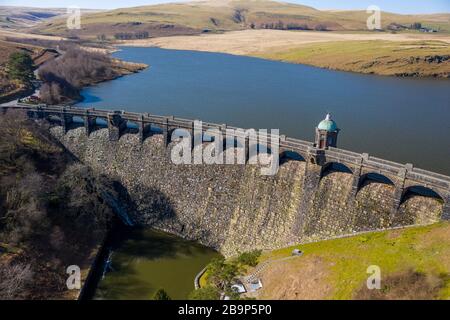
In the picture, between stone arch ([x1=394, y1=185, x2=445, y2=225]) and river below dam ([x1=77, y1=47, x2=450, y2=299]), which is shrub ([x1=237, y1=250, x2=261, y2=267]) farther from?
stone arch ([x1=394, y1=185, x2=445, y2=225])

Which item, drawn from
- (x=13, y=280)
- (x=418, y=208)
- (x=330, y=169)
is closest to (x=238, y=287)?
(x=330, y=169)

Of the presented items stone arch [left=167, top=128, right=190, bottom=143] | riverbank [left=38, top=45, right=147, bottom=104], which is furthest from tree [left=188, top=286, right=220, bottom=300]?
riverbank [left=38, top=45, right=147, bottom=104]

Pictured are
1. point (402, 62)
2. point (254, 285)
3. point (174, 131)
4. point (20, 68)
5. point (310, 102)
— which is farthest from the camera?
point (402, 62)

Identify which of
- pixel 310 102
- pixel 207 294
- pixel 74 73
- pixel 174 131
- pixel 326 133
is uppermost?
pixel 74 73

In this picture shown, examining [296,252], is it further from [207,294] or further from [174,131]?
[174,131]
